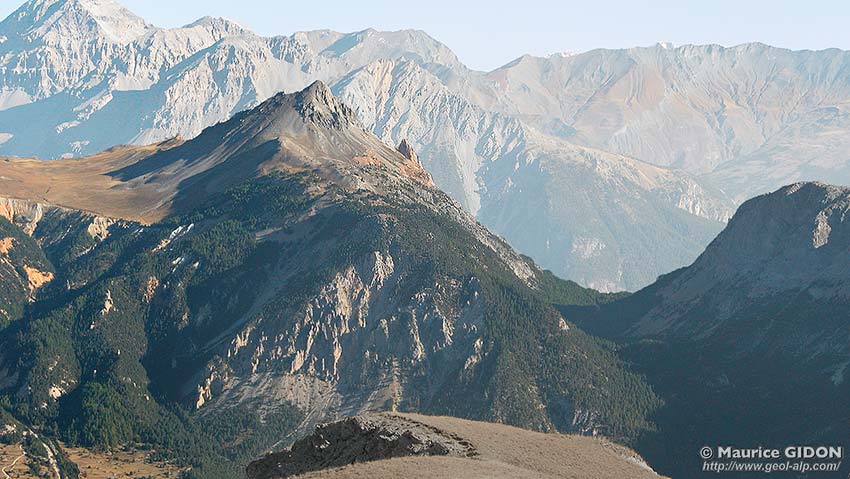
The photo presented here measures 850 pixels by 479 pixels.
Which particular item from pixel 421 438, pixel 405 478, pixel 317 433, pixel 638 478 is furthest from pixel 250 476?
pixel 638 478

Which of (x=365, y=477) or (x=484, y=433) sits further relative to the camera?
(x=484, y=433)

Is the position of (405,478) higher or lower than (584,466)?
lower

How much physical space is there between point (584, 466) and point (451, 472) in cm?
3662

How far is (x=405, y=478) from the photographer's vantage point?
480ft

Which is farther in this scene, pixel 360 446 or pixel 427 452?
pixel 360 446

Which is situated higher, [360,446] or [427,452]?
[360,446]

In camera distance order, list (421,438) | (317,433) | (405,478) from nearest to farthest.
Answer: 1. (405,478)
2. (421,438)
3. (317,433)

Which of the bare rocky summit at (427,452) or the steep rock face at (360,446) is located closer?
the bare rocky summit at (427,452)

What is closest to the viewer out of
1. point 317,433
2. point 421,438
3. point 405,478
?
point 405,478

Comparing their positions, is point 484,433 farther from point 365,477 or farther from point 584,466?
point 365,477

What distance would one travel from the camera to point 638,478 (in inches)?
7013

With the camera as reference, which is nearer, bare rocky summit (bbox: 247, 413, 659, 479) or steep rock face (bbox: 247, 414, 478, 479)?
bare rocky summit (bbox: 247, 413, 659, 479)

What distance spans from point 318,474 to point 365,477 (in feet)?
29.8

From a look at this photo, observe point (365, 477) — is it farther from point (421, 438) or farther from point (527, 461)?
point (527, 461)
